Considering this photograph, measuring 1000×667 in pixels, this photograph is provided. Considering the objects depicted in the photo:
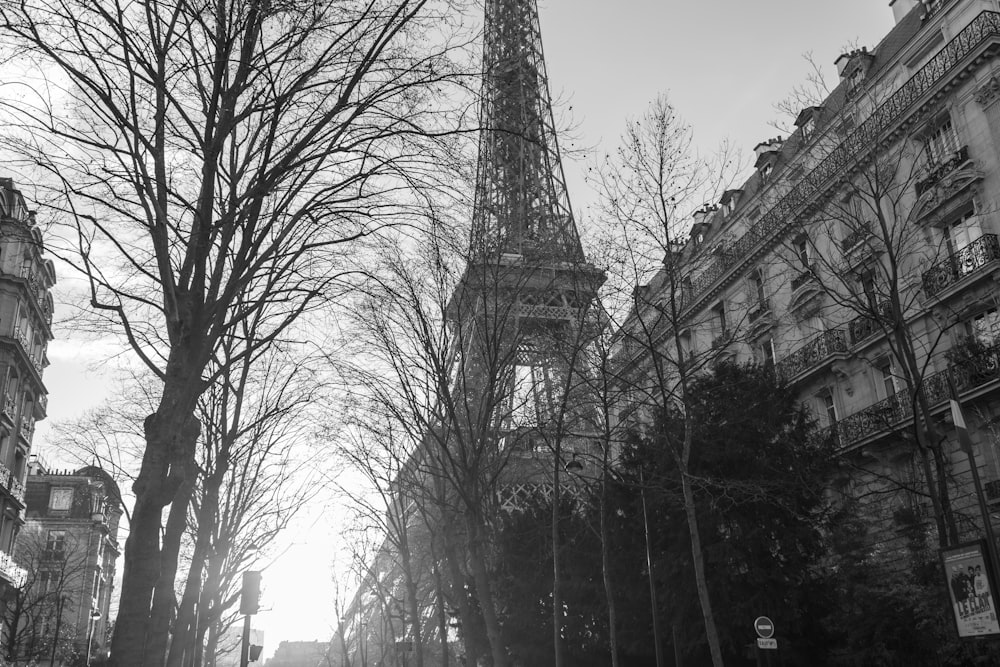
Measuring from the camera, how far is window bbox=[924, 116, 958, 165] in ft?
82.6

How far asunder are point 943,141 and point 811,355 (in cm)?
836

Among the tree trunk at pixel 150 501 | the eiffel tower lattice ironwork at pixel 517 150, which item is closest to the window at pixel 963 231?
the eiffel tower lattice ironwork at pixel 517 150

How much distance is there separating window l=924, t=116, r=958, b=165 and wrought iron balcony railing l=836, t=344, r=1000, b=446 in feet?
Result: 19.7

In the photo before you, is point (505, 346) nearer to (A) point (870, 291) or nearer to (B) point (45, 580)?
(A) point (870, 291)

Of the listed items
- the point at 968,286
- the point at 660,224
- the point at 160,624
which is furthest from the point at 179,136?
the point at 968,286

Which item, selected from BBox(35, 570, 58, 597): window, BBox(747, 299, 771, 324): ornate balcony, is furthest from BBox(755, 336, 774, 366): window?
BBox(35, 570, 58, 597): window

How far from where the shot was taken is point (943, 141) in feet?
84.5

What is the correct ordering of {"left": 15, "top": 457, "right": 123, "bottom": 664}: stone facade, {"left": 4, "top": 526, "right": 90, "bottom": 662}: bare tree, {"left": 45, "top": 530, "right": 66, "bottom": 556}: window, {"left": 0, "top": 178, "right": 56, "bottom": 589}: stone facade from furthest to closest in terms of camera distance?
{"left": 45, "top": 530, "right": 66, "bottom": 556}: window
{"left": 15, "top": 457, "right": 123, "bottom": 664}: stone facade
{"left": 4, "top": 526, "right": 90, "bottom": 662}: bare tree
{"left": 0, "top": 178, "right": 56, "bottom": 589}: stone facade

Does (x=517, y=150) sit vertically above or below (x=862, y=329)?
above

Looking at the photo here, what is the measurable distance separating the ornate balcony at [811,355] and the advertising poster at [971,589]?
17680 mm

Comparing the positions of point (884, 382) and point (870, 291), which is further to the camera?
point (884, 382)

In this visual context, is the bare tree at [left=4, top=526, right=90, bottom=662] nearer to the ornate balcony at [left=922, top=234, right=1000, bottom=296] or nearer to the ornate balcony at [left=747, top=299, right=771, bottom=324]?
the ornate balcony at [left=747, top=299, right=771, bottom=324]

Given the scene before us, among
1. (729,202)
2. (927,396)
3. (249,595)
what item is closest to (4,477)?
(249,595)

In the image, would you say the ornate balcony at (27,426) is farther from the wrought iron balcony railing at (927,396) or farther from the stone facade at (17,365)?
the wrought iron balcony railing at (927,396)
